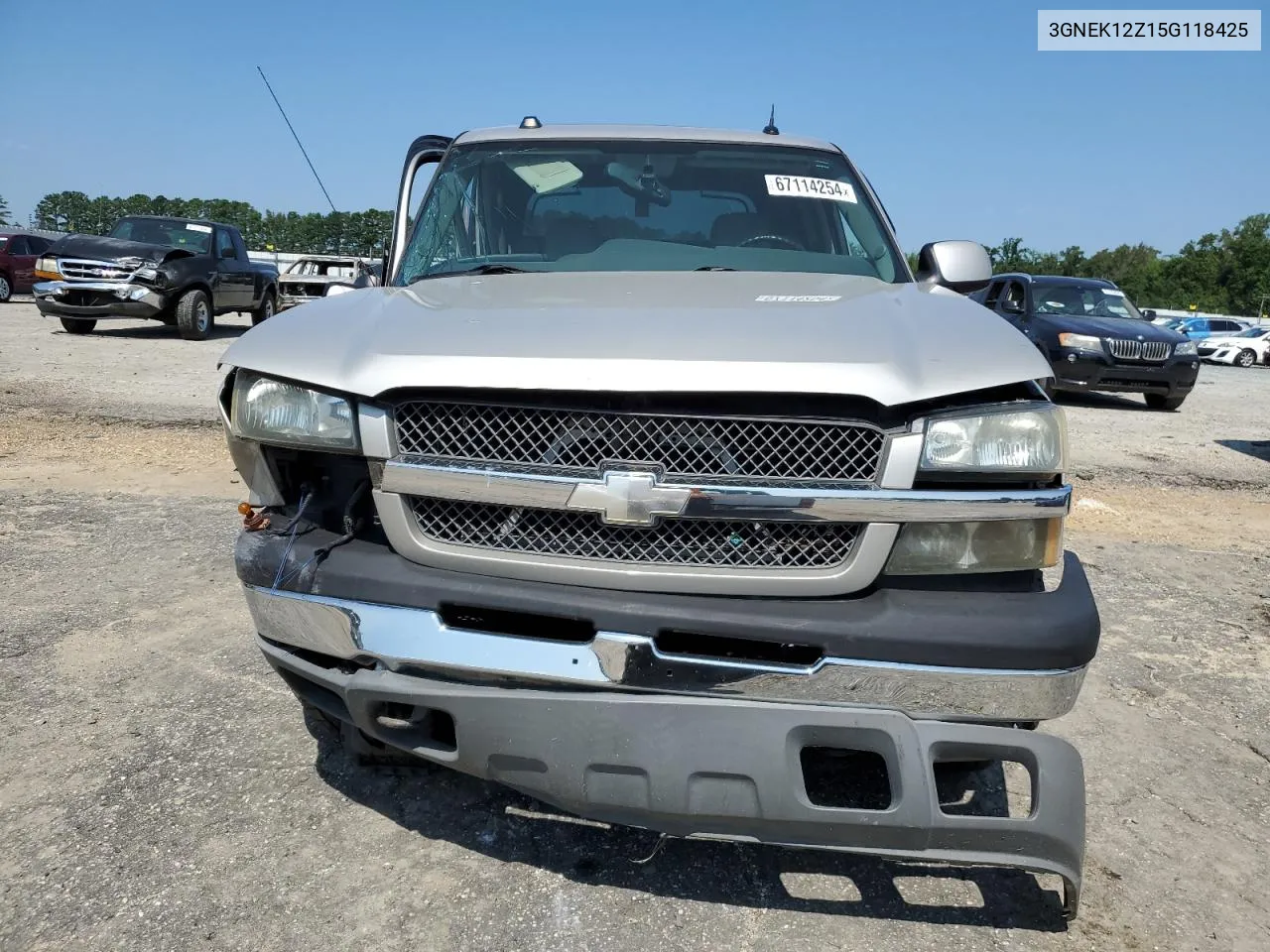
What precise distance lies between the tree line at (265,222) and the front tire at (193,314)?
4.76 ft

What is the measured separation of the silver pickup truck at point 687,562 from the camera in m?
1.96

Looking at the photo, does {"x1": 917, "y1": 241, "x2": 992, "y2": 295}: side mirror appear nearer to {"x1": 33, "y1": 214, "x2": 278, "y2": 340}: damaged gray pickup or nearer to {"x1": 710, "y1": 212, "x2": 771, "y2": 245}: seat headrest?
{"x1": 710, "y1": 212, "x2": 771, "y2": 245}: seat headrest

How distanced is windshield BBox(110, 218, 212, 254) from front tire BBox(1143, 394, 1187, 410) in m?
13.7

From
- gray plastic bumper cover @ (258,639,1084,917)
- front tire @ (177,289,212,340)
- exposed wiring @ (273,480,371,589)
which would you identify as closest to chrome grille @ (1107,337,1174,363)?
gray plastic bumper cover @ (258,639,1084,917)

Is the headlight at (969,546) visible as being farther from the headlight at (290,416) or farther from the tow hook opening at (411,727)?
the headlight at (290,416)

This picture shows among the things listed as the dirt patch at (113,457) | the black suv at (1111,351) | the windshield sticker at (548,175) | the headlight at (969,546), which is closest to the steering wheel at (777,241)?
the windshield sticker at (548,175)

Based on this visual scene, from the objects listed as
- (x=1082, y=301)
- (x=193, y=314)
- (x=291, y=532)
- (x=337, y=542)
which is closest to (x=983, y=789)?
(x=337, y=542)

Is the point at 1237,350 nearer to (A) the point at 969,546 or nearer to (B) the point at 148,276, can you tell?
(B) the point at 148,276

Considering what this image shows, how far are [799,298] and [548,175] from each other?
4.82 feet

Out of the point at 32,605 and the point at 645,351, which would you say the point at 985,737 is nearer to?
the point at 645,351

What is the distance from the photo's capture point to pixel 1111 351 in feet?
38.1

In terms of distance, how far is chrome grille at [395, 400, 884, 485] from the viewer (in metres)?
2.04

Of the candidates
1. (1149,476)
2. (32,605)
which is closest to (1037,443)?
(32,605)

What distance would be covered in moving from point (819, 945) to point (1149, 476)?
6660 mm
